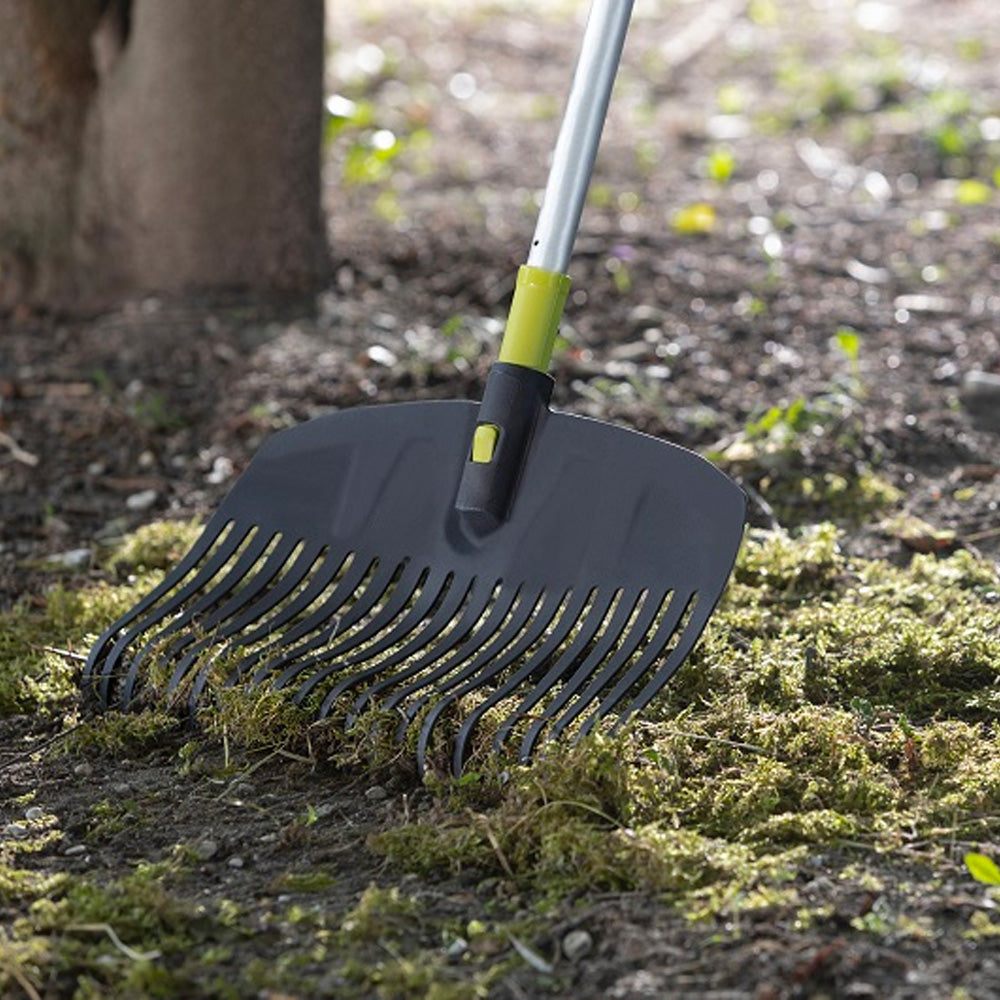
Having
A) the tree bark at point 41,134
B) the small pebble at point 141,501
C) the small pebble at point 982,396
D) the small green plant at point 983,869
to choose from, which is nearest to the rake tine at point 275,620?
the small pebble at point 141,501

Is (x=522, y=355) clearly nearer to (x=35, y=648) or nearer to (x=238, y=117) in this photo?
(x=35, y=648)

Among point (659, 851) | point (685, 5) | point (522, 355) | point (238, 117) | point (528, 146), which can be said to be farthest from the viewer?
point (685, 5)

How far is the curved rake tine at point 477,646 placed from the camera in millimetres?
2223

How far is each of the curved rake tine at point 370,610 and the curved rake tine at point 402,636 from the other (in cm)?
2

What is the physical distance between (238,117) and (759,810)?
87.0 inches

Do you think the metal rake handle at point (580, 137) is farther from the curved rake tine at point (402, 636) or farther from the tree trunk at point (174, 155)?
the tree trunk at point (174, 155)

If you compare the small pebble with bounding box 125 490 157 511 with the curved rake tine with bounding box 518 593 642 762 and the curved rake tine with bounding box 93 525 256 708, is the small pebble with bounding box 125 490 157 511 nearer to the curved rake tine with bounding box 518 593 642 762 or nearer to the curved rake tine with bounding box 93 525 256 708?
the curved rake tine with bounding box 93 525 256 708

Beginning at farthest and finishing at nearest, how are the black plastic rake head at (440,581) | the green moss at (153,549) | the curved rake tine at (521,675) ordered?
the green moss at (153,549) → the black plastic rake head at (440,581) → the curved rake tine at (521,675)

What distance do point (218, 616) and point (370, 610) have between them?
0.72 feet

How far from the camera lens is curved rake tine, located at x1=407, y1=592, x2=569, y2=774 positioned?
7.09 ft

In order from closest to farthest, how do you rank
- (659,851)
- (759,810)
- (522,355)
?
(659,851), (759,810), (522,355)

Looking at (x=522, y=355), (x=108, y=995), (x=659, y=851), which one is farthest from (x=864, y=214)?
(x=108, y=995)

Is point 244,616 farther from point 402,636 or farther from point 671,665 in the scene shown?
point 671,665

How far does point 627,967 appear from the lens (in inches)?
68.7
